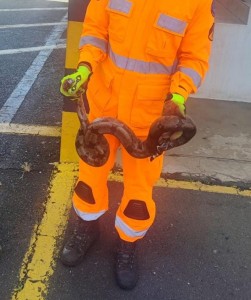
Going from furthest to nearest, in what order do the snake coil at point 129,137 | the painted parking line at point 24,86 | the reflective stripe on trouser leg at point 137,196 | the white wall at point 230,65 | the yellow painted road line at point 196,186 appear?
the white wall at point 230,65
the painted parking line at point 24,86
the yellow painted road line at point 196,186
the reflective stripe on trouser leg at point 137,196
the snake coil at point 129,137

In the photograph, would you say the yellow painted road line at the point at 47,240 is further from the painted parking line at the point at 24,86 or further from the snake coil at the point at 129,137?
the painted parking line at the point at 24,86

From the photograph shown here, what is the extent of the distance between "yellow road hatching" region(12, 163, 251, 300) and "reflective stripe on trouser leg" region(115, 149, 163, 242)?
19.0 inches

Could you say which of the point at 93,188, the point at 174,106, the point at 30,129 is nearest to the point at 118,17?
the point at 174,106

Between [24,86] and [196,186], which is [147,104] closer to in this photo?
[196,186]

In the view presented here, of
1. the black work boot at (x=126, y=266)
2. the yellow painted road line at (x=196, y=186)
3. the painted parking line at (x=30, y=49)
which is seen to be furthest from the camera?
the painted parking line at (x=30, y=49)

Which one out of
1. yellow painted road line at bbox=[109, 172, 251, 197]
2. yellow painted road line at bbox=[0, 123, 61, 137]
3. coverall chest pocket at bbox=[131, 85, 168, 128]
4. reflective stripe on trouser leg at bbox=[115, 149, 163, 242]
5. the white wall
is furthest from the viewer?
the white wall

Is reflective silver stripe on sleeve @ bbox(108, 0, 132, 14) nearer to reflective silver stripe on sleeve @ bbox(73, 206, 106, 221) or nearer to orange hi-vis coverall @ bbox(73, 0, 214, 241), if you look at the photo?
orange hi-vis coverall @ bbox(73, 0, 214, 241)

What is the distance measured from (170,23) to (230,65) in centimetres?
286

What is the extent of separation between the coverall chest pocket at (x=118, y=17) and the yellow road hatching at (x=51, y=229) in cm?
134

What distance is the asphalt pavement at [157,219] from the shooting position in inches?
98.3

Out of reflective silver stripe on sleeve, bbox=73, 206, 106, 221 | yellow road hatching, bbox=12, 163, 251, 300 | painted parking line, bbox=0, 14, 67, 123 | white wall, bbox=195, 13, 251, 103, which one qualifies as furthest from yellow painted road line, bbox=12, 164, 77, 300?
white wall, bbox=195, 13, 251, 103

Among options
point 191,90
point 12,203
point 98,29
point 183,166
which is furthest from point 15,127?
point 191,90

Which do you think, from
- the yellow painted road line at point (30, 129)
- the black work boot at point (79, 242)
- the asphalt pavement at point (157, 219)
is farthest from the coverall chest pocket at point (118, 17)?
the yellow painted road line at point (30, 129)

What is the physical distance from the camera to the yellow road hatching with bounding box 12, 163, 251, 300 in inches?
95.8
